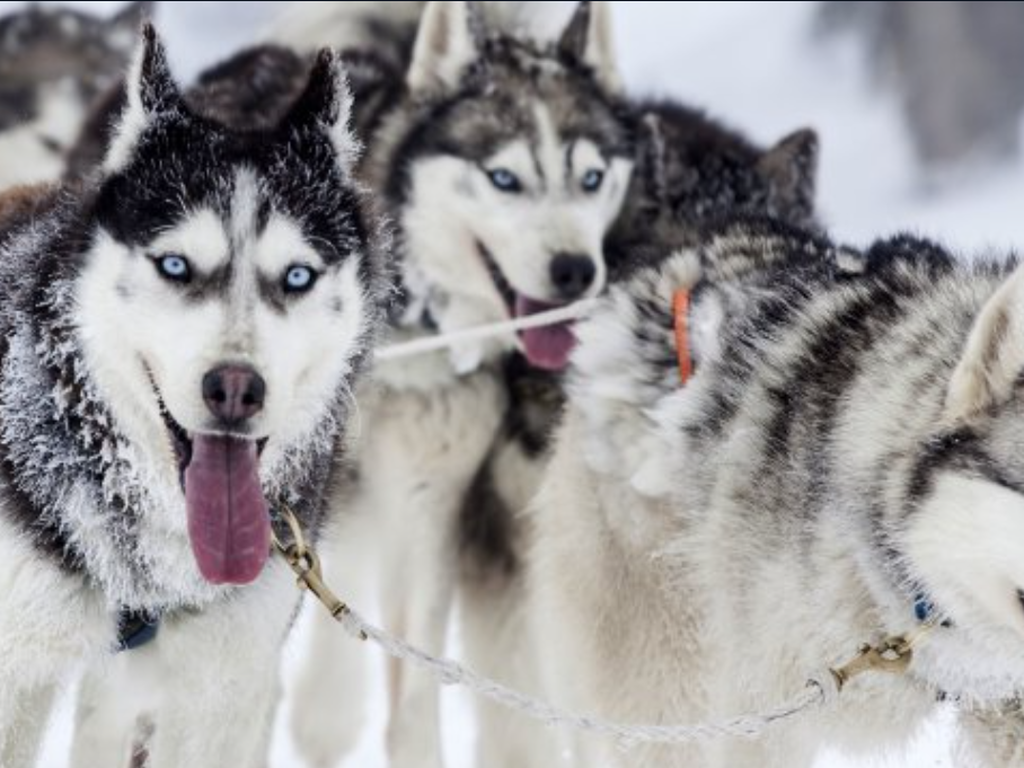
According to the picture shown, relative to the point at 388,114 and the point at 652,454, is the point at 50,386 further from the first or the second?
the point at 388,114

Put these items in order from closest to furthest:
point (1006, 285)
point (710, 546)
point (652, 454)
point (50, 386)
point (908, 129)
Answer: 1. point (1006, 285)
2. point (50, 386)
3. point (710, 546)
4. point (652, 454)
5. point (908, 129)

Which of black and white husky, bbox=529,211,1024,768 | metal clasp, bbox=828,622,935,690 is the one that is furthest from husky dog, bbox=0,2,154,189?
metal clasp, bbox=828,622,935,690

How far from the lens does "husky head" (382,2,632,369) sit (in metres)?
3.96

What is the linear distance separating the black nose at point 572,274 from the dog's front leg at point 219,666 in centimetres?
139

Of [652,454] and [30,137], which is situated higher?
[652,454]

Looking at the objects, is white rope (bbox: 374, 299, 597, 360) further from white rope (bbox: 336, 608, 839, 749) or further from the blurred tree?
the blurred tree

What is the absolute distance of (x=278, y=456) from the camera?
8.29ft

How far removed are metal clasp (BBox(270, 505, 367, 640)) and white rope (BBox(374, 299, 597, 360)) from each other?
3.29ft

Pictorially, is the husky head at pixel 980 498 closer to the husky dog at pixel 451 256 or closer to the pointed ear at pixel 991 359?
the pointed ear at pixel 991 359

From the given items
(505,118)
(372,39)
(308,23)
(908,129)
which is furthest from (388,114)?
(908,129)

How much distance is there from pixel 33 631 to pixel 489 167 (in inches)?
77.3

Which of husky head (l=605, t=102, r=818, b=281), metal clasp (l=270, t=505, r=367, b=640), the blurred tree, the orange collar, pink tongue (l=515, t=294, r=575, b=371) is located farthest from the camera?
the blurred tree

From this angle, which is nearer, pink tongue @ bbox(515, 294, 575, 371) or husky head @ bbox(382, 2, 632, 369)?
pink tongue @ bbox(515, 294, 575, 371)

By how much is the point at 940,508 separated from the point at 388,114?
2.28 metres
